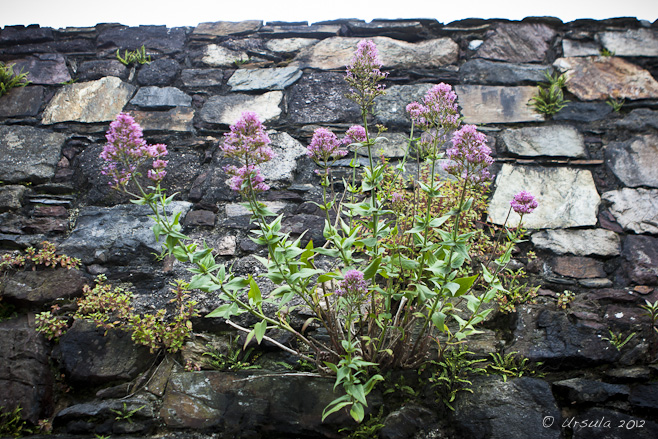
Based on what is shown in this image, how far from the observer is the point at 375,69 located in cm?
246

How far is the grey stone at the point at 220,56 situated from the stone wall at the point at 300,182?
0.07 ft

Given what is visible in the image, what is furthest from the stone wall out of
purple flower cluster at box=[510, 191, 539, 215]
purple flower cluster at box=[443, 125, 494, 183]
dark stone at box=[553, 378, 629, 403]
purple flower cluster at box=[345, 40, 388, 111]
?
purple flower cluster at box=[443, 125, 494, 183]

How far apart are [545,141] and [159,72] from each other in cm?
384

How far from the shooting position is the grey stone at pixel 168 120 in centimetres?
412

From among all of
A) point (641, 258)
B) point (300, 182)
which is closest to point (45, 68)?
point (300, 182)

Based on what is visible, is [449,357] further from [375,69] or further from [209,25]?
[209,25]

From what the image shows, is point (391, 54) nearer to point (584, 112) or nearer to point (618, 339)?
point (584, 112)

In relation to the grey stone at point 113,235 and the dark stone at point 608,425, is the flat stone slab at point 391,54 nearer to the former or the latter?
the grey stone at point 113,235

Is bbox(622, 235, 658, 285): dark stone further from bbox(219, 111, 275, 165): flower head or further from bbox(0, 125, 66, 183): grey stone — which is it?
bbox(0, 125, 66, 183): grey stone

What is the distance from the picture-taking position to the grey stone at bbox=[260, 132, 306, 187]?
150 inches

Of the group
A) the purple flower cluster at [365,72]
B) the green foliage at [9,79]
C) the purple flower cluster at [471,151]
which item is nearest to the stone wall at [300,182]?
the green foliage at [9,79]

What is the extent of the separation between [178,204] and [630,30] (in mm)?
4773

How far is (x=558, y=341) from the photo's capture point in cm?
284

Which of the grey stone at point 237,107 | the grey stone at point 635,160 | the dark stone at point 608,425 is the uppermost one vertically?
the grey stone at point 237,107
